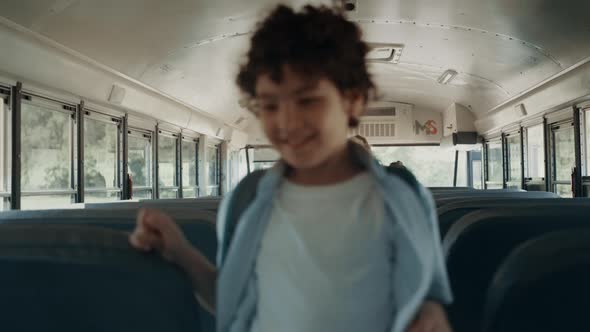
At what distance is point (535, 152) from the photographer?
23.0 feet

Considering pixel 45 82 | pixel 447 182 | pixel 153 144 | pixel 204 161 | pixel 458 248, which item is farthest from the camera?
pixel 447 182

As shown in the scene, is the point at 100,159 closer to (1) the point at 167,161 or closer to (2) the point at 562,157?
(1) the point at 167,161

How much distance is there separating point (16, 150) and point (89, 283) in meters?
3.55

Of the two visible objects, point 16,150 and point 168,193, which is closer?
point 16,150

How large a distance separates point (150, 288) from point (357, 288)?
1.22ft

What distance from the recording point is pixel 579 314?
102 cm

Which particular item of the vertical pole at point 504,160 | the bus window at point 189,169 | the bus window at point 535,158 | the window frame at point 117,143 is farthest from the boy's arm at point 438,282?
the vertical pole at point 504,160

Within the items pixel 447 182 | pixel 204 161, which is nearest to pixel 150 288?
pixel 204 161

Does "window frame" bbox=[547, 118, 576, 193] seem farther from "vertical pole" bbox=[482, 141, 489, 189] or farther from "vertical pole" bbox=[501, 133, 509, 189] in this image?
"vertical pole" bbox=[482, 141, 489, 189]

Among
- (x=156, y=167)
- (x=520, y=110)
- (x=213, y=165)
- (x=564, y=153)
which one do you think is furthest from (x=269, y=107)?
(x=213, y=165)

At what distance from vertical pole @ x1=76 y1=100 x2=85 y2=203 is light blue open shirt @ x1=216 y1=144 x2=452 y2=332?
4.38m

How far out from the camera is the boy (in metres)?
0.96

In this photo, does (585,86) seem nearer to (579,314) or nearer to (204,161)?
(579,314)

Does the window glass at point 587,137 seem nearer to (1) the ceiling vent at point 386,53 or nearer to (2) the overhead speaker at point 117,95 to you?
(1) the ceiling vent at point 386,53
